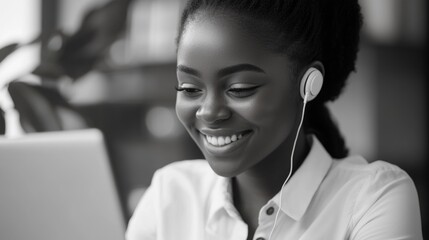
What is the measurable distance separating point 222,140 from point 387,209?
1.01ft

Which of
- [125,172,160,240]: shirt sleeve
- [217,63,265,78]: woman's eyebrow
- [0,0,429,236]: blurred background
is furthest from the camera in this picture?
[0,0,429,236]: blurred background

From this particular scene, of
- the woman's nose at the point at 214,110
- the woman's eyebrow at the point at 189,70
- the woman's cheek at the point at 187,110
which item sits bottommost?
the woman's cheek at the point at 187,110

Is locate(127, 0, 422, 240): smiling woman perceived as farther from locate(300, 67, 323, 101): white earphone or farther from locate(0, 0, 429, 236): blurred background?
locate(0, 0, 429, 236): blurred background

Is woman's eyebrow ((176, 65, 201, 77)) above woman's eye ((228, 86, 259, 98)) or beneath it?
above


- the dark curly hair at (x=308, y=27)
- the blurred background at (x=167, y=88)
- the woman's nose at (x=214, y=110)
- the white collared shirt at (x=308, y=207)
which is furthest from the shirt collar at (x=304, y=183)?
the blurred background at (x=167, y=88)

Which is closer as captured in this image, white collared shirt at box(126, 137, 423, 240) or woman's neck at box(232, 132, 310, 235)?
white collared shirt at box(126, 137, 423, 240)

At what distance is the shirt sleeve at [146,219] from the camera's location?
3.97 ft

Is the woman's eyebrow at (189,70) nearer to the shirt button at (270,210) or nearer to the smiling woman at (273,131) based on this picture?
the smiling woman at (273,131)

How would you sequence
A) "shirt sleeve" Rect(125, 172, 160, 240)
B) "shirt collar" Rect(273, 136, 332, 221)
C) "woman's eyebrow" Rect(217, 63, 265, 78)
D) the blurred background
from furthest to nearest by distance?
the blurred background < "shirt sleeve" Rect(125, 172, 160, 240) < "shirt collar" Rect(273, 136, 332, 221) < "woman's eyebrow" Rect(217, 63, 265, 78)

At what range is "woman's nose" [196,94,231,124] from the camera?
93 centimetres

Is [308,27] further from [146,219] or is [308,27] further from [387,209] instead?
[146,219]

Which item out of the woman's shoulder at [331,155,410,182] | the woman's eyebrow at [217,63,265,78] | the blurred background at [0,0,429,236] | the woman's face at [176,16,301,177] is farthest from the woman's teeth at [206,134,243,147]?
the blurred background at [0,0,429,236]

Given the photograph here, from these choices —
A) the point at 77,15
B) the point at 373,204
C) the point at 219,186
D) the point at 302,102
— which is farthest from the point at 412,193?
the point at 77,15

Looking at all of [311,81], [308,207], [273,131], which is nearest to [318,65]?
[311,81]
